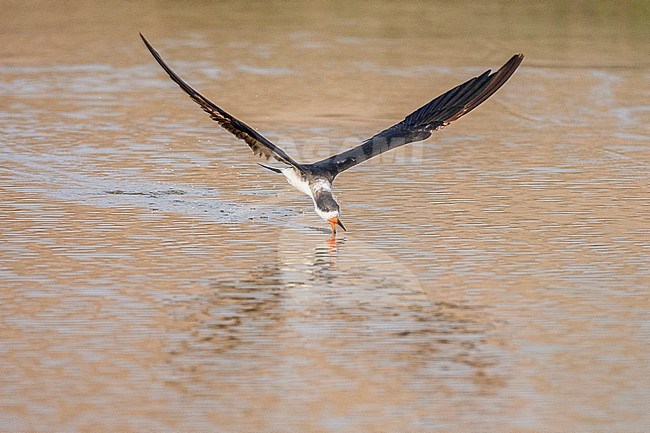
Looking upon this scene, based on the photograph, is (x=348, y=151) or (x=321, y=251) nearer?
(x=321, y=251)

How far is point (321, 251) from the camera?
432 inches

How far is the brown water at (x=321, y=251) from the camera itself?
779 cm

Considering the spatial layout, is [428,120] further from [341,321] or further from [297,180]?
[341,321]

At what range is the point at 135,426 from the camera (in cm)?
730

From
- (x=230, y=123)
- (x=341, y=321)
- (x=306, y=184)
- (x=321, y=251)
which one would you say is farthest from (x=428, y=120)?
(x=341, y=321)

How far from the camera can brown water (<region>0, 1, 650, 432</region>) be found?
25.6 feet

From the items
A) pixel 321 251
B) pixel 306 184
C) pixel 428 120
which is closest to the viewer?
pixel 321 251

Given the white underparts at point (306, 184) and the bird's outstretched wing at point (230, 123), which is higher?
the bird's outstretched wing at point (230, 123)

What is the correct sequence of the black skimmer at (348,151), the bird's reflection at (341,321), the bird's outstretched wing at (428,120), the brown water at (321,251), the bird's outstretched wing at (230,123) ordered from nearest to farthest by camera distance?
the brown water at (321,251), the bird's reflection at (341,321), the bird's outstretched wing at (230,123), the black skimmer at (348,151), the bird's outstretched wing at (428,120)

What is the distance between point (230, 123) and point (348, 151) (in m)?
1.96

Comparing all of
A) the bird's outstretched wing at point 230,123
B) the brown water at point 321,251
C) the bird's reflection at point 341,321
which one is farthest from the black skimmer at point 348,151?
the bird's reflection at point 341,321

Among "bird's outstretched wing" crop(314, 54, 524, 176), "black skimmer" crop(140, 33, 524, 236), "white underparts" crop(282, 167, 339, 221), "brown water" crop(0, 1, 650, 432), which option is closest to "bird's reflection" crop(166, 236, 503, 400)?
"brown water" crop(0, 1, 650, 432)

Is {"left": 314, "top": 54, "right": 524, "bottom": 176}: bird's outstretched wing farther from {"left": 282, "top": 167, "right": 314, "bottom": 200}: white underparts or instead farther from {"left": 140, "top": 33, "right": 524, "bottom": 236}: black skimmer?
{"left": 282, "top": 167, "right": 314, "bottom": 200}: white underparts

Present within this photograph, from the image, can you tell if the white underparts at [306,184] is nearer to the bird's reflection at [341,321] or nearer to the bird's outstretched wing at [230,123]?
the bird's outstretched wing at [230,123]
